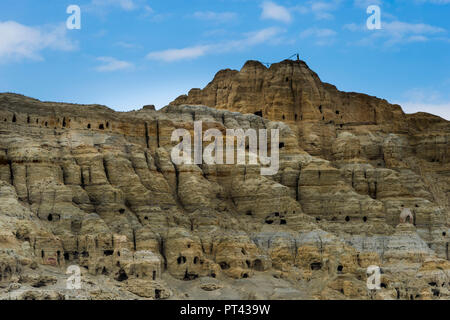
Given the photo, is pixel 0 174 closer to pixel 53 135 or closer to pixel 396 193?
pixel 53 135

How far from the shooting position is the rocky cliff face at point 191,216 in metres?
83.7

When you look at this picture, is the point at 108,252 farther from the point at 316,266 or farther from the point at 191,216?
the point at 316,266

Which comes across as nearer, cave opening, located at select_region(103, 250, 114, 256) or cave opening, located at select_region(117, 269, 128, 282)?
cave opening, located at select_region(117, 269, 128, 282)

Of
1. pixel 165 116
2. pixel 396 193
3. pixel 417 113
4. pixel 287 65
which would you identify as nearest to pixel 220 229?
pixel 165 116

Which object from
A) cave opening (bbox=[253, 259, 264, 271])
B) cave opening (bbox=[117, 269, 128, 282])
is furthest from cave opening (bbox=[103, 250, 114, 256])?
cave opening (bbox=[253, 259, 264, 271])

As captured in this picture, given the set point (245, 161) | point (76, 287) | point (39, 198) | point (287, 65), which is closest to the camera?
point (76, 287)

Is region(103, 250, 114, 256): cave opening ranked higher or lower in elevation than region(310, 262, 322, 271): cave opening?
higher

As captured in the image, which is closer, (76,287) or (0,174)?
(76,287)

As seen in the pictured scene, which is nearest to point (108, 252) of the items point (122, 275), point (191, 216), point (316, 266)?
point (122, 275)

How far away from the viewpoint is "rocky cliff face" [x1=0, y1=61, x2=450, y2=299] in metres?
83.7

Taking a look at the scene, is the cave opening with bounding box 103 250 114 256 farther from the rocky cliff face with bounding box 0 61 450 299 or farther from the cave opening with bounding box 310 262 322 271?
the cave opening with bounding box 310 262 322 271

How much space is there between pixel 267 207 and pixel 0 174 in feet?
84.3

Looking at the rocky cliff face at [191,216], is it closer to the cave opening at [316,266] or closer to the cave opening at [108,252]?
the cave opening at [108,252]

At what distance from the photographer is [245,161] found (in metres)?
101
